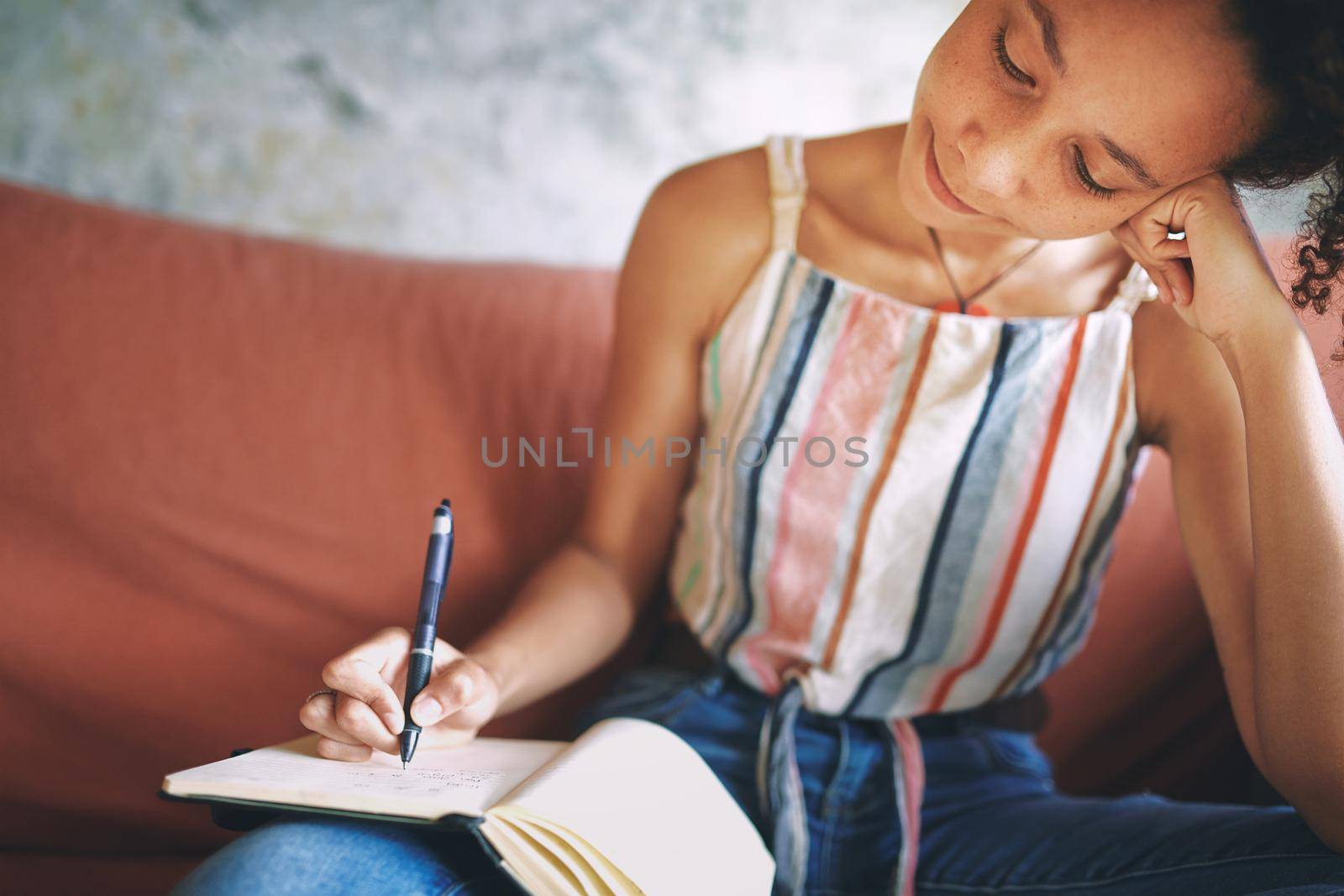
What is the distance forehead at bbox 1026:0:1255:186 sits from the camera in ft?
2.11

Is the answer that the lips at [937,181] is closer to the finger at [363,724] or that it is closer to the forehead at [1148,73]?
the forehead at [1148,73]

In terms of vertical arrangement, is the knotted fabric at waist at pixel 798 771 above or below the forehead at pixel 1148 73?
below

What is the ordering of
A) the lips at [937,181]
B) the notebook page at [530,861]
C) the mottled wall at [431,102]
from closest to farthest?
the notebook page at [530,861] < the lips at [937,181] < the mottled wall at [431,102]

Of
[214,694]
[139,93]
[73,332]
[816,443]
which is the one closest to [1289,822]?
[816,443]

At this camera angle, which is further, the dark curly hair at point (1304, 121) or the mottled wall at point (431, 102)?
the mottled wall at point (431, 102)

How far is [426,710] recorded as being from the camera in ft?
2.10

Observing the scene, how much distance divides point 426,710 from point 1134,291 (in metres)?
0.70

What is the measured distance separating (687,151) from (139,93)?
828 mm

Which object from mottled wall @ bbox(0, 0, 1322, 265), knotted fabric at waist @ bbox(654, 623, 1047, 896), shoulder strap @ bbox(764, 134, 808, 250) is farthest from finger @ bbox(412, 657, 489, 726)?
mottled wall @ bbox(0, 0, 1322, 265)

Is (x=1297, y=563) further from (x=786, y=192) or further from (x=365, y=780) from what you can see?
(x=365, y=780)

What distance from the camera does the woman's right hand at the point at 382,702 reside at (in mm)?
624

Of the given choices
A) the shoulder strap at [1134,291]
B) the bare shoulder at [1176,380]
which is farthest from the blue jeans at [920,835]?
the shoulder strap at [1134,291]

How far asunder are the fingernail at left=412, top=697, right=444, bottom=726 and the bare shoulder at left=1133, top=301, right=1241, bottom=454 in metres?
0.66

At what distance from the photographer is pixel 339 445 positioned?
3.41 feet
